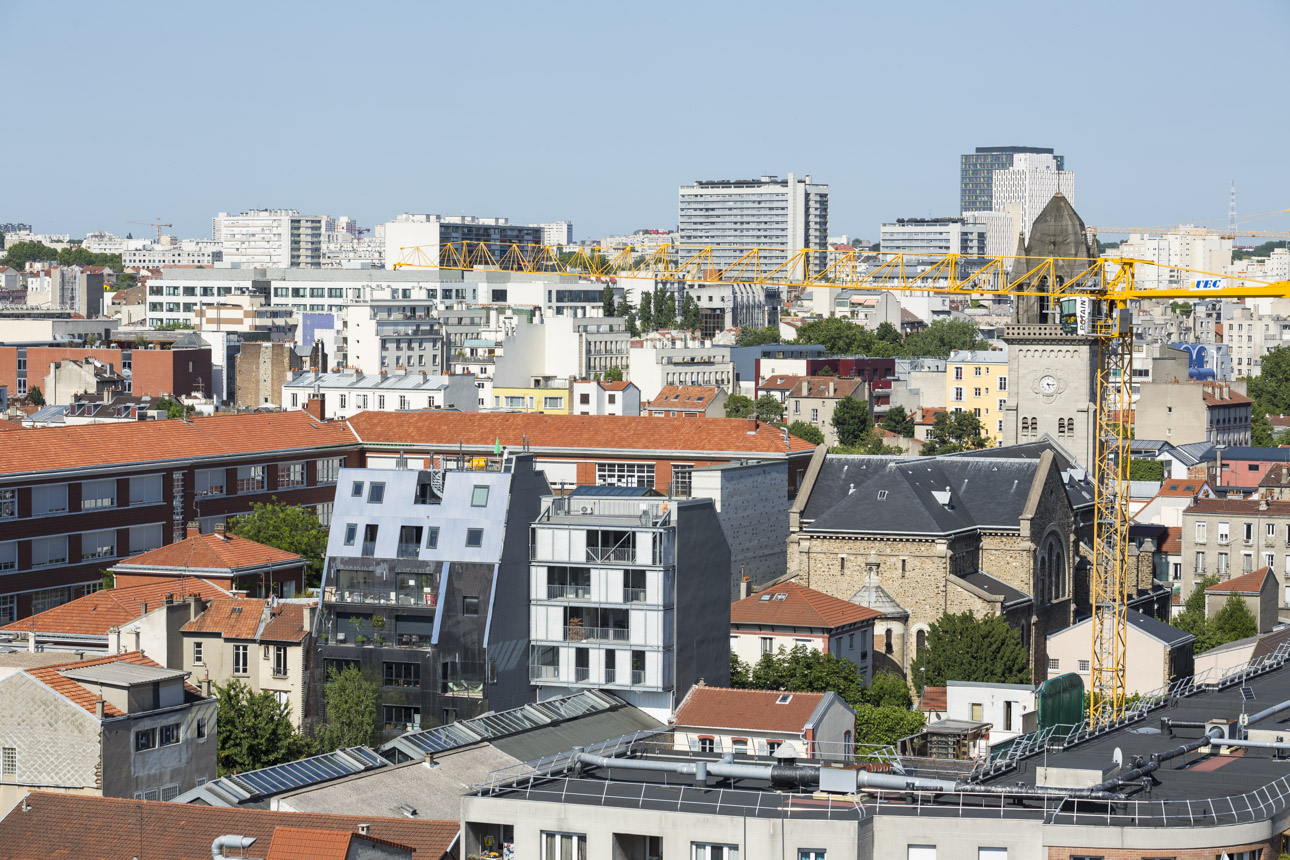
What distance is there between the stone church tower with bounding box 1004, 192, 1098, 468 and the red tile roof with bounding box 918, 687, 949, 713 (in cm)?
3313

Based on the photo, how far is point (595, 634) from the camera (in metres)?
65.4

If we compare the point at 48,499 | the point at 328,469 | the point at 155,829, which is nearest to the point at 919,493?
the point at 328,469

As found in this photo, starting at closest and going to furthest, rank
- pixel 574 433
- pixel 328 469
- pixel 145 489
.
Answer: pixel 145 489, pixel 574 433, pixel 328 469

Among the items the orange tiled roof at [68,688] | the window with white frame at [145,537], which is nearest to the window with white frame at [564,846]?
the orange tiled roof at [68,688]

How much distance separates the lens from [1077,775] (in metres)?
36.6

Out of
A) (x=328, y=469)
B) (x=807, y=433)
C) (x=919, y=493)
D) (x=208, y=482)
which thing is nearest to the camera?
(x=919, y=493)

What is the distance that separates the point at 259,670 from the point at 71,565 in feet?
72.2

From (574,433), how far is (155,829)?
2257 inches

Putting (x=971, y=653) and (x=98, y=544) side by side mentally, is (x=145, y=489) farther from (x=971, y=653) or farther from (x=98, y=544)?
(x=971, y=653)

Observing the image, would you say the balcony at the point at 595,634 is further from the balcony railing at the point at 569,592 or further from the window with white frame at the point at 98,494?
the window with white frame at the point at 98,494

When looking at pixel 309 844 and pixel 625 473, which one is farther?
pixel 625 473

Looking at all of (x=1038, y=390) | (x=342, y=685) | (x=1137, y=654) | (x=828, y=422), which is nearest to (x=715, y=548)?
(x=342, y=685)

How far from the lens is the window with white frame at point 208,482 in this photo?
9238 centimetres

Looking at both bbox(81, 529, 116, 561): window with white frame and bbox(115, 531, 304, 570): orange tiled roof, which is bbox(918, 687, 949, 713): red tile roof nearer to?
bbox(115, 531, 304, 570): orange tiled roof
